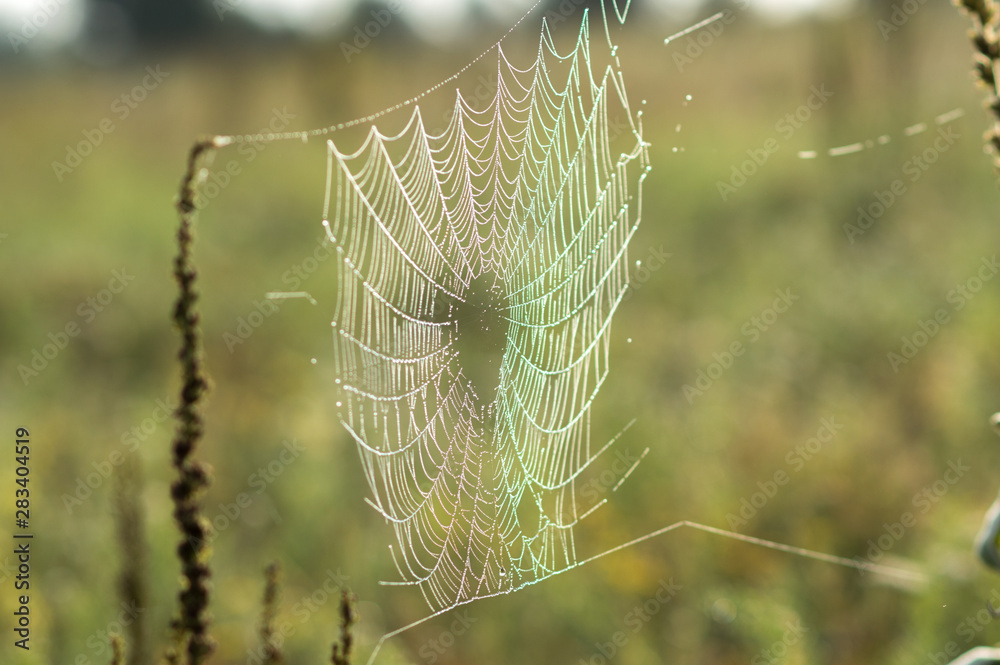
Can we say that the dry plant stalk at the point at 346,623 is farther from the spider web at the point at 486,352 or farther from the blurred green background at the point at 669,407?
the spider web at the point at 486,352

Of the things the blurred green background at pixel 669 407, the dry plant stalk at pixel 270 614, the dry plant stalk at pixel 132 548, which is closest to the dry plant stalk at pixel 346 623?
the dry plant stalk at pixel 270 614

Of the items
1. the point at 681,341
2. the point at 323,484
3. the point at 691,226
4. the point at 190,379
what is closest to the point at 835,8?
the point at 691,226

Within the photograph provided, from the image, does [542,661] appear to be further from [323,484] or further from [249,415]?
[249,415]

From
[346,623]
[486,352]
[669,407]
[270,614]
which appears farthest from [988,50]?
[669,407]

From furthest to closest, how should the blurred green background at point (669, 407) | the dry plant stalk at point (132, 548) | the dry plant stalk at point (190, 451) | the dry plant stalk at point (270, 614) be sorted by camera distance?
the blurred green background at point (669, 407) → the dry plant stalk at point (132, 548) → the dry plant stalk at point (270, 614) → the dry plant stalk at point (190, 451)

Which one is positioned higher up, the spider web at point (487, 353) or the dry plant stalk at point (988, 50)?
the dry plant stalk at point (988, 50)

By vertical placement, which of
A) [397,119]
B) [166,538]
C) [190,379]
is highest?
[397,119]
